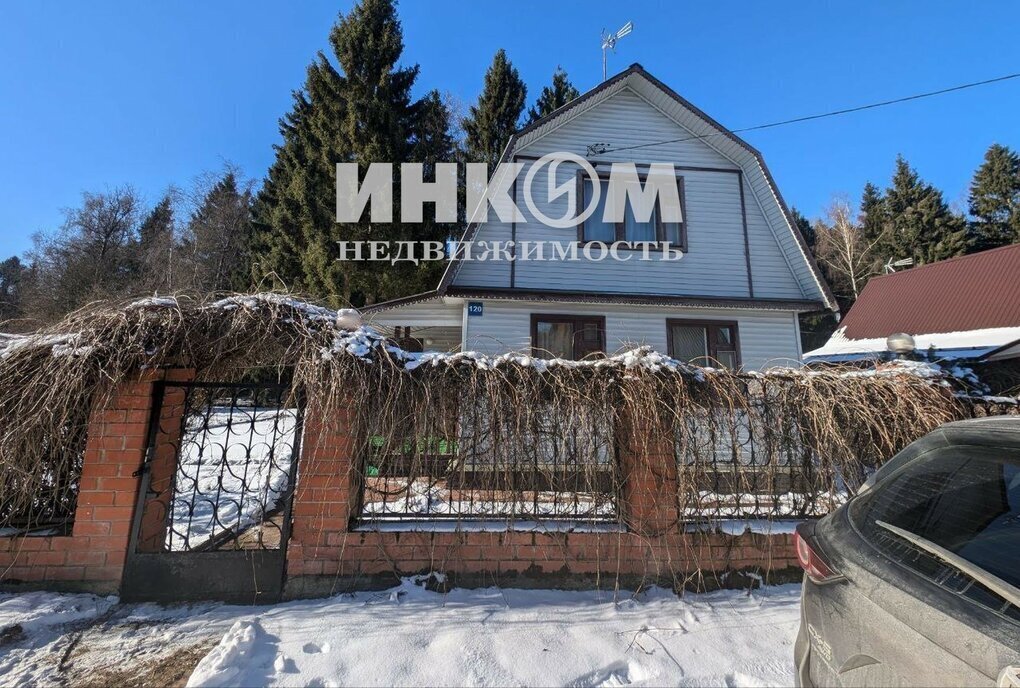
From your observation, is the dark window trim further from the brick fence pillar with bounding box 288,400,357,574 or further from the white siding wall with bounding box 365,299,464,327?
the brick fence pillar with bounding box 288,400,357,574

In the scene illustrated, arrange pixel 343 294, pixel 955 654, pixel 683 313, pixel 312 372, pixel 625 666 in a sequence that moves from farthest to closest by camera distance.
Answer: pixel 343 294, pixel 683 313, pixel 312 372, pixel 625 666, pixel 955 654

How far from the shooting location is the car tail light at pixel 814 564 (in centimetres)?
153

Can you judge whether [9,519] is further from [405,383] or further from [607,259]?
[607,259]

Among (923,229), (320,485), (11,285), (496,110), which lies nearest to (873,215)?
(923,229)

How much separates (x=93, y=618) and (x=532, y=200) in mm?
8360

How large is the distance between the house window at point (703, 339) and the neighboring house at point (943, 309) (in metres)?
3.43

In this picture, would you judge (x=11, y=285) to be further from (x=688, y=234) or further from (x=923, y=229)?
(x=923, y=229)

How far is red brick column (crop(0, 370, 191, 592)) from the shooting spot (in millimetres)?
2787

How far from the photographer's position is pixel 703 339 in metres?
8.59

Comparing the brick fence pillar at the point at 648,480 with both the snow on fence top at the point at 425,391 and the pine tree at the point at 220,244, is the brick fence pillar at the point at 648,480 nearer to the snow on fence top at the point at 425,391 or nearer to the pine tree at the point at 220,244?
the snow on fence top at the point at 425,391

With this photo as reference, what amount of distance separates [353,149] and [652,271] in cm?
1259

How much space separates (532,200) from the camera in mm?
8805

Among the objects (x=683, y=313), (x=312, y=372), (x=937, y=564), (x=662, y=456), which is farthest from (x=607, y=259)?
(x=937, y=564)

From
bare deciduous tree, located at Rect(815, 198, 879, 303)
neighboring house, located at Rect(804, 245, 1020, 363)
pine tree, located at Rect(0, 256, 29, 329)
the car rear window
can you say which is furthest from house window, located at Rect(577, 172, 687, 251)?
bare deciduous tree, located at Rect(815, 198, 879, 303)
